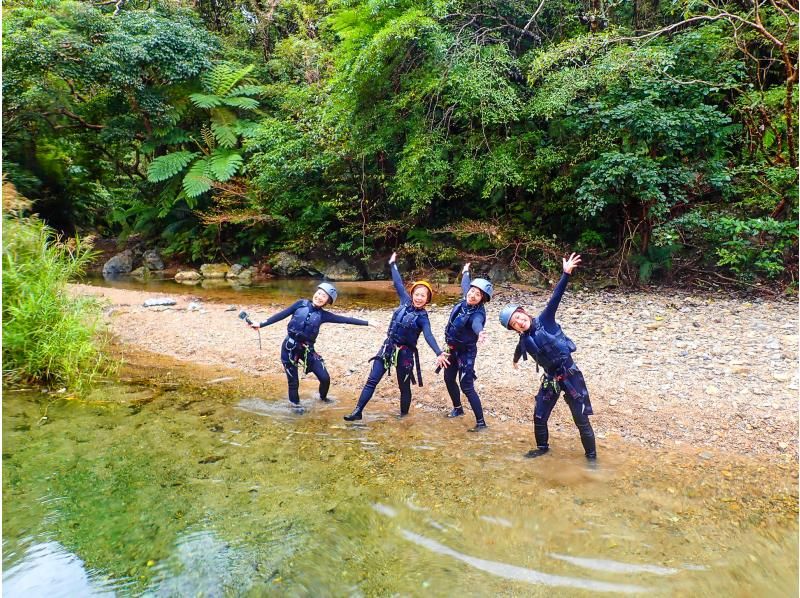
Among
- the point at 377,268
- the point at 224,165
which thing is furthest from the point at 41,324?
the point at 224,165

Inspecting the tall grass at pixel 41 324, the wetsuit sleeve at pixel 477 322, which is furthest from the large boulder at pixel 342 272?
the wetsuit sleeve at pixel 477 322

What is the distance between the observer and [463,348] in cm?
527

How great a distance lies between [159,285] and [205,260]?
2794mm

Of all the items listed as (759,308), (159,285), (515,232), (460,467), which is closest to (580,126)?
(515,232)

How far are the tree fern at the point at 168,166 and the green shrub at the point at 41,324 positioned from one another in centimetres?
989

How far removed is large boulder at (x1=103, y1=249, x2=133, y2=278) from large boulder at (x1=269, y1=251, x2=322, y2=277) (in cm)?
565

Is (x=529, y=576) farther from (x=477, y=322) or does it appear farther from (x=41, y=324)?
(x=41, y=324)

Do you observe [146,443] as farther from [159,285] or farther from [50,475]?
[159,285]

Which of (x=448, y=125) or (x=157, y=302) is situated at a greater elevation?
(x=448, y=125)

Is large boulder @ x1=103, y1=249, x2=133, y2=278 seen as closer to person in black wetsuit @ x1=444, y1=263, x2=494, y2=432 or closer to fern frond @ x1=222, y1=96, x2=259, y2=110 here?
fern frond @ x1=222, y1=96, x2=259, y2=110

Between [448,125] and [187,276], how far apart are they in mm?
9500

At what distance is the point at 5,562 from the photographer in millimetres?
3252

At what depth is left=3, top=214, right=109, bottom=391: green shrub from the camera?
233 inches

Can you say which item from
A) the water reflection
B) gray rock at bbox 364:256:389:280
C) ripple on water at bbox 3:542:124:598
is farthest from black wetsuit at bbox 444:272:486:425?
gray rock at bbox 364:256:389:280
